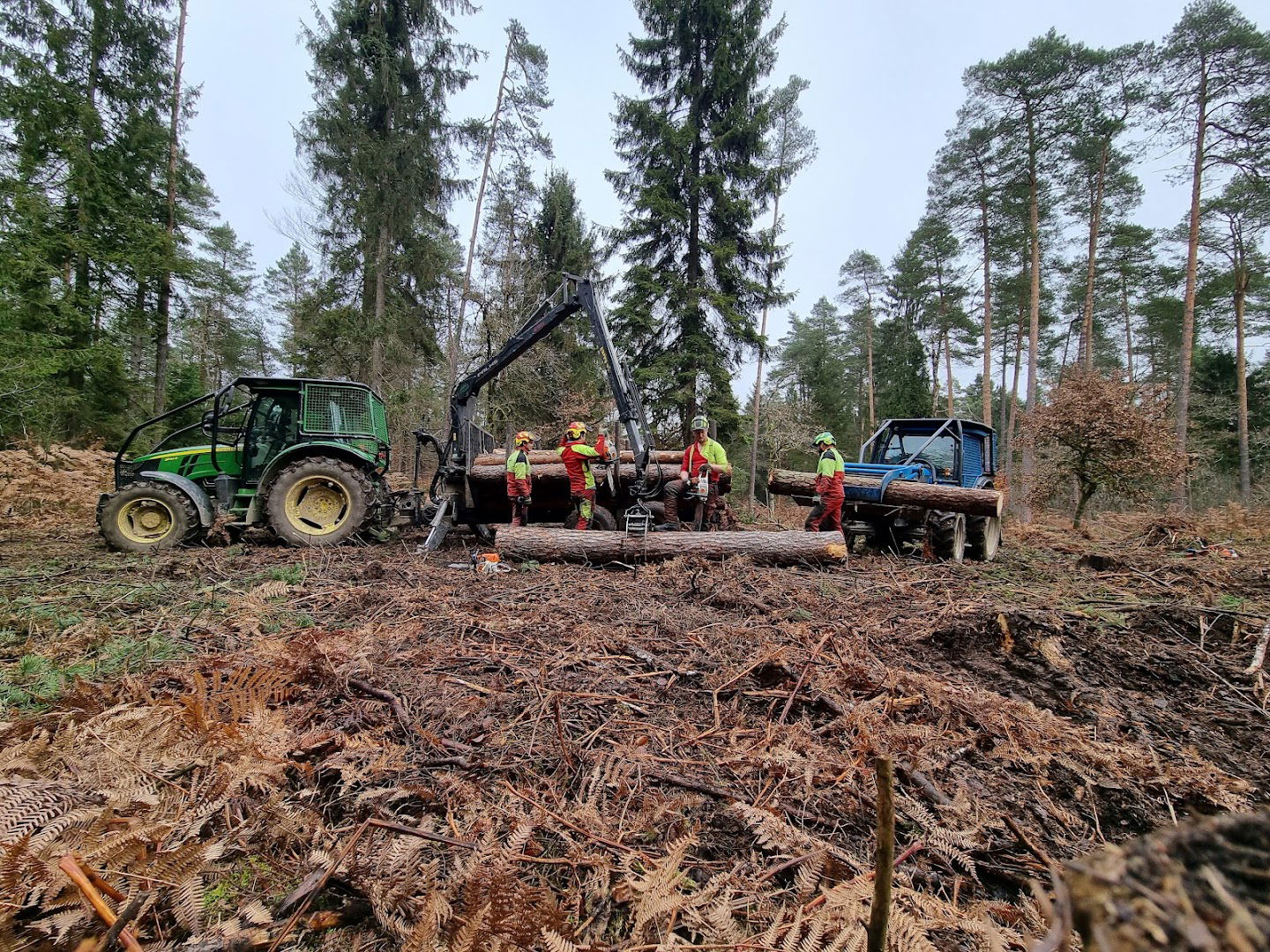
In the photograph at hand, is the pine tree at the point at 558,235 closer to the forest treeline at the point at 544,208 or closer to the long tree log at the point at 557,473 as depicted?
the forest treeline at the point at 544,208

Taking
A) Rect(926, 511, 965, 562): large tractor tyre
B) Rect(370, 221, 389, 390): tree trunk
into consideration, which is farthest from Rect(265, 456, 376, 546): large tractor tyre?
Rect(370, 221, 389, 390): tree trunk

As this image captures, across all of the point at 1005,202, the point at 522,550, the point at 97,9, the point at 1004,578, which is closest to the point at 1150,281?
the point at 1005,202

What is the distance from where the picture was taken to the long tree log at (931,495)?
23.5ft

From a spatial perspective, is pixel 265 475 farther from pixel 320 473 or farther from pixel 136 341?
pixel 136 341

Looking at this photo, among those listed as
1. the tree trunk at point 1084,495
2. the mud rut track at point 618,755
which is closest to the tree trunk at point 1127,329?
the tree trunk at point 1084,495

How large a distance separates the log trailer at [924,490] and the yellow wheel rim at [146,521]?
8.42 metres

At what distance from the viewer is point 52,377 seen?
1205cm

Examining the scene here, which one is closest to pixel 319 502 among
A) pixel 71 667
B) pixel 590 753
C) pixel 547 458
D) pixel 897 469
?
pixel 547 458

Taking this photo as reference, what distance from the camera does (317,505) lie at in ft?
23.3

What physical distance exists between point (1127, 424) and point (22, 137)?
26073 mm

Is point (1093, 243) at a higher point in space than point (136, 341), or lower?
higher

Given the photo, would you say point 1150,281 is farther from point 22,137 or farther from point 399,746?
point 22,137

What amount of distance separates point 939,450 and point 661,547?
5552 mm

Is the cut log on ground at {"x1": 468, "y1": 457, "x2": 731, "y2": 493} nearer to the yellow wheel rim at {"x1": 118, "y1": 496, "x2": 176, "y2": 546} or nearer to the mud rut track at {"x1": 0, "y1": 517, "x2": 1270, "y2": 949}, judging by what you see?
the yellow wheel rim at {"x1": 118, "y1": 496, "x2": 176, "y2": 546}
